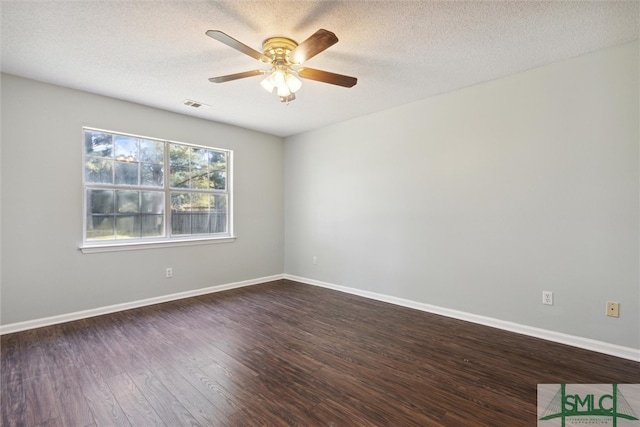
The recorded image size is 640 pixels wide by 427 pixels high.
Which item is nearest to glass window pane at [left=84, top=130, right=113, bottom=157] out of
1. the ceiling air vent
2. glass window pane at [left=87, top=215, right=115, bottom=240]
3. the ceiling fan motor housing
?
A: glass window pane at [left=87, top=215, right=115, bottom=240]

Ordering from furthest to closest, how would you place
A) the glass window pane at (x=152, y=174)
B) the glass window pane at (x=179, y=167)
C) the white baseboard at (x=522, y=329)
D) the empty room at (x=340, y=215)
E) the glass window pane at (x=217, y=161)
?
the glass window pane at (x=217, y=161), the glass window pane at (x=179, y=167), the glass window pane at (x=152, y=174), the white baseboard at (x=522, y=329), the empty room at (x=340, y=215)

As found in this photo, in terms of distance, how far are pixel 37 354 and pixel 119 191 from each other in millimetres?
1835

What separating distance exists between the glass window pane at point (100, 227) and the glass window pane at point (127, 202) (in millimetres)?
163

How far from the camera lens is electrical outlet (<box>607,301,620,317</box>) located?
2.38 metres

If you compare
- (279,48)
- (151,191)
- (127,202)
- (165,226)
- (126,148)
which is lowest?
(165,226)

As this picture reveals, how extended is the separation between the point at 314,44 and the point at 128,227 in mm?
3169

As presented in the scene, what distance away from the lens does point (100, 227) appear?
3.44m

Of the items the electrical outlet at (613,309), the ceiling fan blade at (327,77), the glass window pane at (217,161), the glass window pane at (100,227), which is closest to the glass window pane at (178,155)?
the glass window pane at (217,161)

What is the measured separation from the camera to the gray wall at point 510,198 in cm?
239

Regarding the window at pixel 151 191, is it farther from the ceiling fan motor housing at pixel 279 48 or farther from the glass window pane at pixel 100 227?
the ceiling fan motor housing at pixel 279 48

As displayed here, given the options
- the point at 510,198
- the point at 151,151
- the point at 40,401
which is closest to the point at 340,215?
the point at 510,198

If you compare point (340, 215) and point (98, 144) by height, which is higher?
point (98, 144)

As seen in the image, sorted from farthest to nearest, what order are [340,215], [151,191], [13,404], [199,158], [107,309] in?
[340,215], [199,158], [151,191], [107,309], [13,404]

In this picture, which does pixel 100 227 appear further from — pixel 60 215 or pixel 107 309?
pixel 107 309
